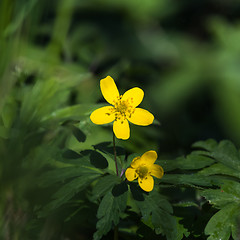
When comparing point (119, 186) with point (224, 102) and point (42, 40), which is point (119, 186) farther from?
point (42, 40)

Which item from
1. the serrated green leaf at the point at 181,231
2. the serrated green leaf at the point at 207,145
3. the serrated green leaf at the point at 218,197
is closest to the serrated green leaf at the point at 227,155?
the serrated green leaf at the point at 207,145

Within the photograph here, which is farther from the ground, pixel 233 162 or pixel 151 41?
pixel 233 162

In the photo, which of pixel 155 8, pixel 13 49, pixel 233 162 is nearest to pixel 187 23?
pixel 155 8

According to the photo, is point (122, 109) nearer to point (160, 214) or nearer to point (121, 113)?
point (121, 113)

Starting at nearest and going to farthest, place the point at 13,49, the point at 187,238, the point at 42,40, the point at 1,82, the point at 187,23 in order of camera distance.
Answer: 1. the point at 187,238
2. the point at 1,82
3. the point at 13,49
4. the point at 42,40
5. the point at 187,23

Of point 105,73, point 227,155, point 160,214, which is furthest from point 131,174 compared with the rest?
point 105,73

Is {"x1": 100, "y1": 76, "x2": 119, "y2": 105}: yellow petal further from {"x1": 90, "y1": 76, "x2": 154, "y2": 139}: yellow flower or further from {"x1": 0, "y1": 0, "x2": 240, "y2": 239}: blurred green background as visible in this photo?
{"x1": 0, "y1": 0, "x2": 240, "y2": 239}: blurred green background
